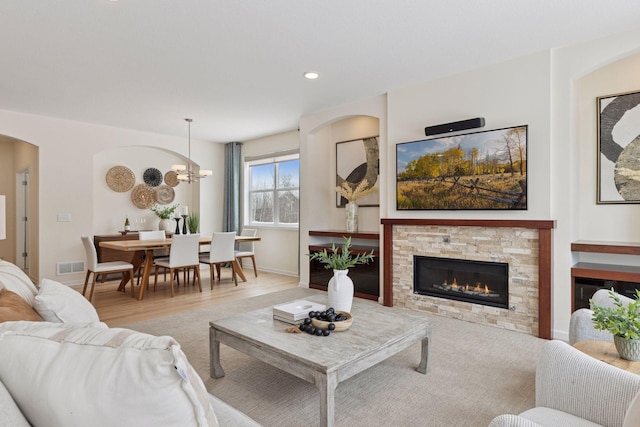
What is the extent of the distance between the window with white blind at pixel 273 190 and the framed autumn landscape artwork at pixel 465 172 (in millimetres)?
2742

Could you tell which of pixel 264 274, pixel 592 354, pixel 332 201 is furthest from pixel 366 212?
pixel 592 354

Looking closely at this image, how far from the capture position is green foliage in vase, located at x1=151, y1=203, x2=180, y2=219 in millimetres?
6785

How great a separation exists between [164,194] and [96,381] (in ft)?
22.8

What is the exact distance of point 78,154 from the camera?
18.5 ft

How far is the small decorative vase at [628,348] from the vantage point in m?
1.65

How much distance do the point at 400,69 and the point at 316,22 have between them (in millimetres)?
1250

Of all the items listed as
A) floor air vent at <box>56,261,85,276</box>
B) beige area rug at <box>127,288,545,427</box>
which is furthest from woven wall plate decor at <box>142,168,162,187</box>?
beige area rug at <box>127,288,545,427</box>

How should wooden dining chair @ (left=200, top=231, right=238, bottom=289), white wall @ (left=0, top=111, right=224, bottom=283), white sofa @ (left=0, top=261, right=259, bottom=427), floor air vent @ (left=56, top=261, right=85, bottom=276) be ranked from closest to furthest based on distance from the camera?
white sofa @ (left=0, top=261, right=259, bottom=427), white wall @ (left=0, top=111, right=224, bottom=283), wooden dining chair @ (left=200, top=231, right=238, bottom=289), floor air vent @ (left=56, top=261, right=85, bottom=276)

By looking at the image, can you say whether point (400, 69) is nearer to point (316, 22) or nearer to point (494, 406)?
point (316, 22)

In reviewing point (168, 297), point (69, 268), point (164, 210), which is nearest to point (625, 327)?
point (168, 297)

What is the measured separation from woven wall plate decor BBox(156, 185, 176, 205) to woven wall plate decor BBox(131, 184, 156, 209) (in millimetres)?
91

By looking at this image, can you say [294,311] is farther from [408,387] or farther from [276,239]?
[276,239]

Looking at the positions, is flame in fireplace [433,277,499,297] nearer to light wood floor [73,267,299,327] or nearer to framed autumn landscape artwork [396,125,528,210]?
framed autumn landscape artwork [396,125,528,210]

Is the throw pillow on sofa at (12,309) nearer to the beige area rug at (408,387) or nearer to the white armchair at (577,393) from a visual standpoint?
the beige area rug at (408,387)
